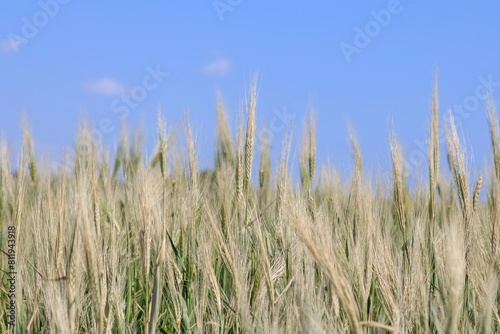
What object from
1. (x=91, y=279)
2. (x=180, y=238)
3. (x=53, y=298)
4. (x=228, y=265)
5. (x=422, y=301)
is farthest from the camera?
(x=180, y=238)

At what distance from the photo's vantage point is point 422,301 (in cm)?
162

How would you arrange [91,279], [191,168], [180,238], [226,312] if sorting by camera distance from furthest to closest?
[191,168] → [180,238] → [226,312] → [91,279]

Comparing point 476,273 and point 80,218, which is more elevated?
point 80,218

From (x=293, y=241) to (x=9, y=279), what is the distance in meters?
1.27

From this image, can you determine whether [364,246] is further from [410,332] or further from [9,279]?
[9,279]

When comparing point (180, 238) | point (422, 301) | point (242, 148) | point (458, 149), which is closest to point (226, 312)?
point (180, 238)

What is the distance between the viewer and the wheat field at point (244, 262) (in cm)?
141

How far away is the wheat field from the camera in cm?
141

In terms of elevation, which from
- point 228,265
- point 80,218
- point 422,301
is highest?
point 80,218

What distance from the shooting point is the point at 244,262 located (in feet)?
6.05

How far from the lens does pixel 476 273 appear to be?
1973 millimetres

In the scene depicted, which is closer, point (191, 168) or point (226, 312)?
point (226, 312)

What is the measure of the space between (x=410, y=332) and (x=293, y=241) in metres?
0.56

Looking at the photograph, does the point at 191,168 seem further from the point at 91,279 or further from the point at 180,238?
the point at 91,279
